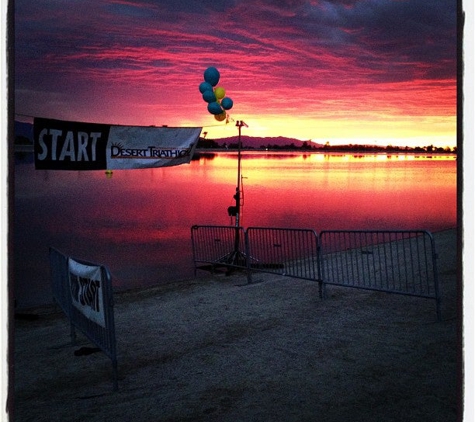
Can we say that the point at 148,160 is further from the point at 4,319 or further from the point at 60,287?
the point at 4,319

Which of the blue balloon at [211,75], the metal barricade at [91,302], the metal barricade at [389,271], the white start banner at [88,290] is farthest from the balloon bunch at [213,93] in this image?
the white start banner at [88,290]

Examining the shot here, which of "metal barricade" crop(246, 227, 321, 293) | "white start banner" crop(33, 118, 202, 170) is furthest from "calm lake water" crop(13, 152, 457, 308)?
"white start banner" crop(33, 118, 202, 170)

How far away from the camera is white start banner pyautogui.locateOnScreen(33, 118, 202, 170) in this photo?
812cm

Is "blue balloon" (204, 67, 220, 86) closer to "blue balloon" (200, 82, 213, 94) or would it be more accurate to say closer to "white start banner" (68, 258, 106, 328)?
"blue balloon" (200, 82, 213, 94)

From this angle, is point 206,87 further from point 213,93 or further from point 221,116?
point 221,116

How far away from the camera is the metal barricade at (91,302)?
5.61m

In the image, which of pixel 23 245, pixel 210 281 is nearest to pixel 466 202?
pixel 210 281

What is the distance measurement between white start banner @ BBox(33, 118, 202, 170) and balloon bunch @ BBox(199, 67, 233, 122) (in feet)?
4.72

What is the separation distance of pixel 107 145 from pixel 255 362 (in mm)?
5343

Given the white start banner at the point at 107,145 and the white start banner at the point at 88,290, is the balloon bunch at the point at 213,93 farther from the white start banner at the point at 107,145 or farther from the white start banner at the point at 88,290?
the white start banner at the point at 88,290

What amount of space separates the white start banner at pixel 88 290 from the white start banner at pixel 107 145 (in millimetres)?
2361

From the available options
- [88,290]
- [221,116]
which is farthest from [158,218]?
[88,290]

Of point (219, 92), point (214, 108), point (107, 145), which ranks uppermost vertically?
point (219, 92)

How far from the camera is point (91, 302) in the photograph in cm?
608
